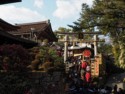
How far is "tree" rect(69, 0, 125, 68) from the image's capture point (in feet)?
69.5

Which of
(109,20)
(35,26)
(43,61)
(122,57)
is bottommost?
(122,57)

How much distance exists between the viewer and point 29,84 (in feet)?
66.5

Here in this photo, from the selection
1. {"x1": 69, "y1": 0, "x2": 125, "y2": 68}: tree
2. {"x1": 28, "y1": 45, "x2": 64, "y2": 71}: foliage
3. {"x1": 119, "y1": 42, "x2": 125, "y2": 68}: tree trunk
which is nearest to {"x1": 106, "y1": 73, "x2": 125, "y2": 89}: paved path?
{"x1": 28, "y1": 45, "x2": 64, "y2": 71}: foliage

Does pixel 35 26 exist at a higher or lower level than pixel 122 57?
higher

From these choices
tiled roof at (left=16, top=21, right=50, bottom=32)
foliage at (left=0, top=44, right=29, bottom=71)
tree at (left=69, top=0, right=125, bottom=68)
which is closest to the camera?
foliage at (left=0, top=44, right=29, bottom=71)

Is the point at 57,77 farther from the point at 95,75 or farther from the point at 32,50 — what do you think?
the point at 95,75

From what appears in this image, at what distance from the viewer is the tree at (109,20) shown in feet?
69.5

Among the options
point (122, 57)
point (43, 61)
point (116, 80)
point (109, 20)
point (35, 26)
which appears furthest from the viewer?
point (35, 26)

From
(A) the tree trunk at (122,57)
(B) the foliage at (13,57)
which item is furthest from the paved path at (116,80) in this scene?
(B) the foliage at (13,57)

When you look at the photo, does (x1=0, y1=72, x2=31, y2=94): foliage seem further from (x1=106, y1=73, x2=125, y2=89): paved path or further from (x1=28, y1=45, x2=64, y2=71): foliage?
(x1=106, y1=73, x2=125, y2=89): paved path

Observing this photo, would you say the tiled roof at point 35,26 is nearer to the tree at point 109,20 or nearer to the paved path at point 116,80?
the paved path at point 116,80

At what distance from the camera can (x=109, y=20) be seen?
Result: 21172 millimetres

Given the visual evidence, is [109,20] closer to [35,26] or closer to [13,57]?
[13,57]

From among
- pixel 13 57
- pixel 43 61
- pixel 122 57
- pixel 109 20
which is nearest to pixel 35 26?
pixel 43 61
